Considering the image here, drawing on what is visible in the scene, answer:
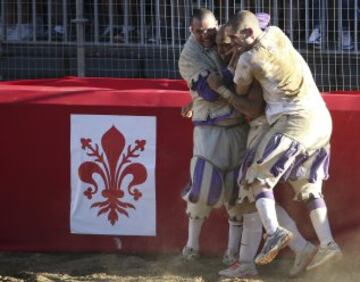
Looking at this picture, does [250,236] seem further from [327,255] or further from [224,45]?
[224,45]

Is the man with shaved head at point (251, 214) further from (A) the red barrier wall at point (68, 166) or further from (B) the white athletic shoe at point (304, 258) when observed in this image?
(A) the red barrier wall at point (68, 166)

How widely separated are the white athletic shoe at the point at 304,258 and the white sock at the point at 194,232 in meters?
0.64

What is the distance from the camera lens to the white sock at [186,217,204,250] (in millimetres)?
6059

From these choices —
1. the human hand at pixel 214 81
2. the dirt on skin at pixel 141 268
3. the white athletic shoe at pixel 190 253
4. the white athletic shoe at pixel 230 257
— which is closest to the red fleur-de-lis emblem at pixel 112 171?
the dirt on skin at pixel 141 268

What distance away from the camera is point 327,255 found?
579 centimetres

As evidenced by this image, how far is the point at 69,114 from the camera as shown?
648 centimetres

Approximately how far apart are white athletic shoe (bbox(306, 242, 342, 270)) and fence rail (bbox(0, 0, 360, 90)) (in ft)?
11.8

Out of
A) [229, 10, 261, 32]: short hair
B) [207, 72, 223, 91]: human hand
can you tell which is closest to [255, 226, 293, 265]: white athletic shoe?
[207, 72, 223, 91]: human hand

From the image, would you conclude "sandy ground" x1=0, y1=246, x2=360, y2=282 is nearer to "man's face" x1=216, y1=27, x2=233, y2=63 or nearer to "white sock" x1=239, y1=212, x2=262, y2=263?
"white sock" x1=239, y1=212, x2=262, y2=263

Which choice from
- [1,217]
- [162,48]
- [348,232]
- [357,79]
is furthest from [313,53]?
[1,217]

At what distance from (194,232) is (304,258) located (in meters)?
0.71

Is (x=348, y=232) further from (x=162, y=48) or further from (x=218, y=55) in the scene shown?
(x=162, y=48)

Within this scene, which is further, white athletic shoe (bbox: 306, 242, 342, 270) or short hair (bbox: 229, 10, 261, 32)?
white athletic shoe (bbox: 306, 242, 342, 270)

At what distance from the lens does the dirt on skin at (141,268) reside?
234 inches
